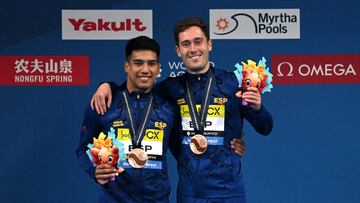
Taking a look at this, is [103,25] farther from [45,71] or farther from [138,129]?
[138,129]

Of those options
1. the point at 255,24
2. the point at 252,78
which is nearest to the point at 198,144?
the point at 252,78

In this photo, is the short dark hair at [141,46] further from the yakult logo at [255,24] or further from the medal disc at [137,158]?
the yakult logo at [255,24]

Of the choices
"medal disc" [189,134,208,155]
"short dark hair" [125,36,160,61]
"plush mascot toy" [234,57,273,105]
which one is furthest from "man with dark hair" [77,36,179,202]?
"plush mascot toy" [234,57,273,105]

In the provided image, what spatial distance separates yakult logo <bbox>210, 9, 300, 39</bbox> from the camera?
3812 mm

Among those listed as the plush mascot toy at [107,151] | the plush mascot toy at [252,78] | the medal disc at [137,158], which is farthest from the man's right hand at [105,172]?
the plush mascot toy at [252,78]

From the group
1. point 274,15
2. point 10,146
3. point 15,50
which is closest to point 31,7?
point 15,50

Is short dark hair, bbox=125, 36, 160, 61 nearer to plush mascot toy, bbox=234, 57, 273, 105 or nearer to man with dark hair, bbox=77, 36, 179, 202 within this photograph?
man with dark hair, bbox=77, 36, 179, 202

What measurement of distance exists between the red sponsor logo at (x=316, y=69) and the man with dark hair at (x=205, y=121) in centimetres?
136

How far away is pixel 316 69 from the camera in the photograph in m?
3.84

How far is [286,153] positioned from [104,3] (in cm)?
176

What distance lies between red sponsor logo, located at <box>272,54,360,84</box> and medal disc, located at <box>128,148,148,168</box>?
5.80 feet

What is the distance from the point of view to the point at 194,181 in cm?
244

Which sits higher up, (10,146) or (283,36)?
(283,36)

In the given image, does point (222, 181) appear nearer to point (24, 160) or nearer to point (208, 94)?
point (208, 94)
